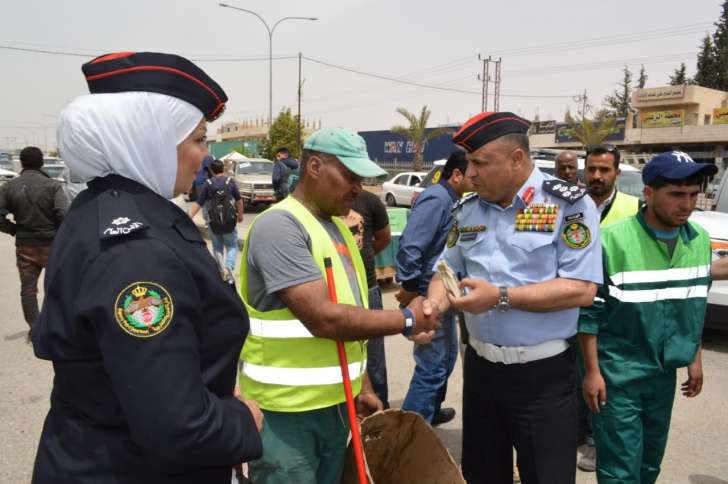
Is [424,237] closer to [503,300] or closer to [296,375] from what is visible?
[503,300]

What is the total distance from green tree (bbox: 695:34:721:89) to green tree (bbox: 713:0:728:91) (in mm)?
155

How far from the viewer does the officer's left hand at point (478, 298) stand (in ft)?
7.22

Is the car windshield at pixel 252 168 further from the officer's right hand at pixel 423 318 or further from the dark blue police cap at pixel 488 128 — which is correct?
the officer's right hand at pixel 423 318

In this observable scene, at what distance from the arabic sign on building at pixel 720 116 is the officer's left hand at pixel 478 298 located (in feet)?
128

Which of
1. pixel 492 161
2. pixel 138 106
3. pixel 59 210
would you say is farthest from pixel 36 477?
pixel 59 210

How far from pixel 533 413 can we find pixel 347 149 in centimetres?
131

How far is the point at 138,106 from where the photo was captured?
1301mm

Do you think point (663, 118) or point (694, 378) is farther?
point (663, 118)

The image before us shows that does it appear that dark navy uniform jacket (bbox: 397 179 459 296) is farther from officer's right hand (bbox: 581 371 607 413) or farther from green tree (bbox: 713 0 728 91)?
green tree (bbox: 713 0 728 91)

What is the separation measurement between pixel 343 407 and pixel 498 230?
982 mm

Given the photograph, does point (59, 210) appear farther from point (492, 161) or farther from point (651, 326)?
point (651, 326)

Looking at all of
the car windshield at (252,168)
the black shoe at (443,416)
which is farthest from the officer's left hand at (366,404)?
the car windshield at (252,168)

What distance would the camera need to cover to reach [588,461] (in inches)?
145

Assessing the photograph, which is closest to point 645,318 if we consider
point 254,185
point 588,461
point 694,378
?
point 694,378
